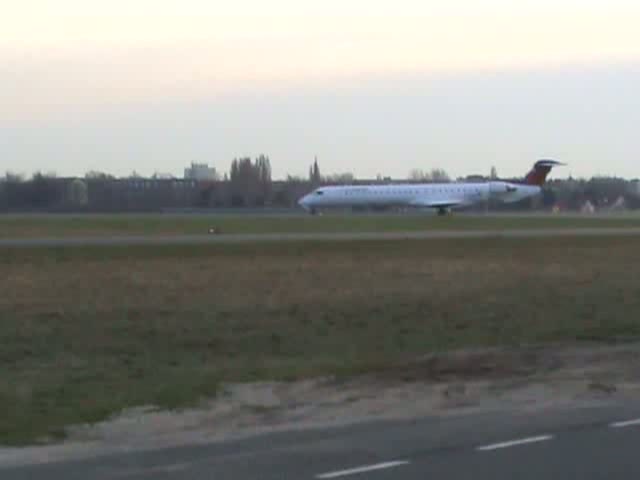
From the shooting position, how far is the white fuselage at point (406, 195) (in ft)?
340

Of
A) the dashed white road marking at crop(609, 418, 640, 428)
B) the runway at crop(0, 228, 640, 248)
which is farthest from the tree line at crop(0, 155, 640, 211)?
the dashed white road marking at crop(609, 418, 640, 428)

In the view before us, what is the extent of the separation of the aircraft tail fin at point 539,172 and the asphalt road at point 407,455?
313 feet

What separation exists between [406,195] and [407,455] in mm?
92572

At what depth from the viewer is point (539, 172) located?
10931 cm

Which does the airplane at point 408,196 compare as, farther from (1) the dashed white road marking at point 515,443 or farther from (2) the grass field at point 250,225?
(1) the dashed white road marking at point 515,443

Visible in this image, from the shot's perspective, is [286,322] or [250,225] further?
[250,225]

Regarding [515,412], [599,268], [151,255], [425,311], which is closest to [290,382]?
[515,412]

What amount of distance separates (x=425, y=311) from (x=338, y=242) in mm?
23757

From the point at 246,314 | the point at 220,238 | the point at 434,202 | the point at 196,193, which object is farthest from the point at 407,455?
the point at 196,193

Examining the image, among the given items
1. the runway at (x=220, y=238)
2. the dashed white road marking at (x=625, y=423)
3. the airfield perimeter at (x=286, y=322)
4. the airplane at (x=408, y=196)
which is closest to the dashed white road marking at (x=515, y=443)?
the dashed white road marking at (x=625, y=423)

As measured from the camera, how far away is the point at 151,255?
45.2 m

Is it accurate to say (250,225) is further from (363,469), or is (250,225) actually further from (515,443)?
(363,469)

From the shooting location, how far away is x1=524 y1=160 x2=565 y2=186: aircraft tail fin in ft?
355

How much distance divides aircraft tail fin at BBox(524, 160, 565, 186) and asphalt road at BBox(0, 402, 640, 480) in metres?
95.4
